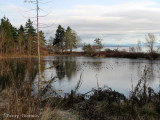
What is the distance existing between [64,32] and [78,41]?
6.45m

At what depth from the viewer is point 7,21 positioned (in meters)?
40.9

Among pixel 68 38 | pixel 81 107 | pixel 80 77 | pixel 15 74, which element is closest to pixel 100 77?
pixel 15 74

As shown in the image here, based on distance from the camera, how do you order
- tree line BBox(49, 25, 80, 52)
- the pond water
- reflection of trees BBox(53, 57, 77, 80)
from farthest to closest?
1. tree line BBox(49, 25, 80, 52)
2. reflection of trees BBox(53, 57, 77, 80)
3. the pond water

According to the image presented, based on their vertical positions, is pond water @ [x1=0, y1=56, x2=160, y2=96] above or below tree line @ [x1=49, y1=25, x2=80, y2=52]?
below

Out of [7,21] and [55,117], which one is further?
[7,21]

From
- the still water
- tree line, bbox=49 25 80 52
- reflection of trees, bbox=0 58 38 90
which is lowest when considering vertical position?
the still water

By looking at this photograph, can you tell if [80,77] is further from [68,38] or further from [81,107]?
[68,38]

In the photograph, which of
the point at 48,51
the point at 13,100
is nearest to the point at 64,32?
the point at 48,51

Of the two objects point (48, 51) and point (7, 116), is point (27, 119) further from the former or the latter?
point (48, 51)

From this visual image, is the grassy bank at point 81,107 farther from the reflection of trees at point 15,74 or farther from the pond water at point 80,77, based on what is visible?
the pond water at point 80,77

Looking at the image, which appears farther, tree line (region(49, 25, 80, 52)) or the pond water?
tree line (region(49, 25, 80, 52))

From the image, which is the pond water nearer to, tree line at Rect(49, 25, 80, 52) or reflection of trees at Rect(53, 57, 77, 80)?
reflection of trees at Rect(53, 57, 77, 80)

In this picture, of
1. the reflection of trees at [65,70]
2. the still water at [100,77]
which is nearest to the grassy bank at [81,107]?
the still water at [100,77]

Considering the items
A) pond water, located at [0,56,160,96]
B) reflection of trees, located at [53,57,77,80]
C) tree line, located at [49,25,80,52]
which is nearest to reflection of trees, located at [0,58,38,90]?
pond water, located at [0,56,160,96]
